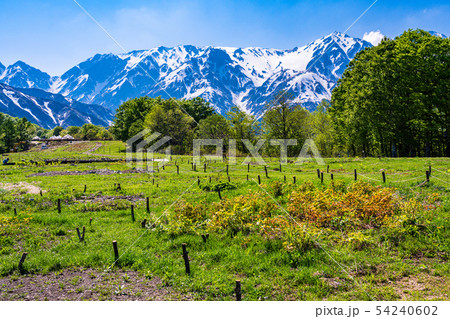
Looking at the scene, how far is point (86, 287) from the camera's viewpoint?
8.23 meters

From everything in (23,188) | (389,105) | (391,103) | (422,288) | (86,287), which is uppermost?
(391,103)

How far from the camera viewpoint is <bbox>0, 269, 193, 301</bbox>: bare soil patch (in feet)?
25.6

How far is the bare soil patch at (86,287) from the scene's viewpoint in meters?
7.79

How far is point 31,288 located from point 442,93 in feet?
147

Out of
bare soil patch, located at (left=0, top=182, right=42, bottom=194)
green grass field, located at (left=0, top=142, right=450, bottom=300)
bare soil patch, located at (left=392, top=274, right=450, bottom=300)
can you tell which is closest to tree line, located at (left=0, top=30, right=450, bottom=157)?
green grass field, located at (left=0, top=142, right=450, bottom=300)

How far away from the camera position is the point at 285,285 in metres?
8.01

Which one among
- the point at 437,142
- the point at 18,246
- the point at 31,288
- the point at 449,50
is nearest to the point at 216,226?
the point at 31,288

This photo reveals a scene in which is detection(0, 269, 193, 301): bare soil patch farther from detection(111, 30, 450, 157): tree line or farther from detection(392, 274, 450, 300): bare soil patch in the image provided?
detection(111, 30, 450, 157): tree line

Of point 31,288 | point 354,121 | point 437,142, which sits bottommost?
point 31,288

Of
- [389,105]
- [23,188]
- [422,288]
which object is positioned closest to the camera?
[422,288]

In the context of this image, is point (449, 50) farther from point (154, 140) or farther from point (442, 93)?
point (154, 140)

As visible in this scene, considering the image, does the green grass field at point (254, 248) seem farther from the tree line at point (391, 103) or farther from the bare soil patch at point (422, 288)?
the tree line at point (391, 103)

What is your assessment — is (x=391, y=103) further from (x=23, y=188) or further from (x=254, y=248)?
(x=23, y=188)

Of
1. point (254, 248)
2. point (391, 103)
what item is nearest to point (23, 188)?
point (254, 248)
